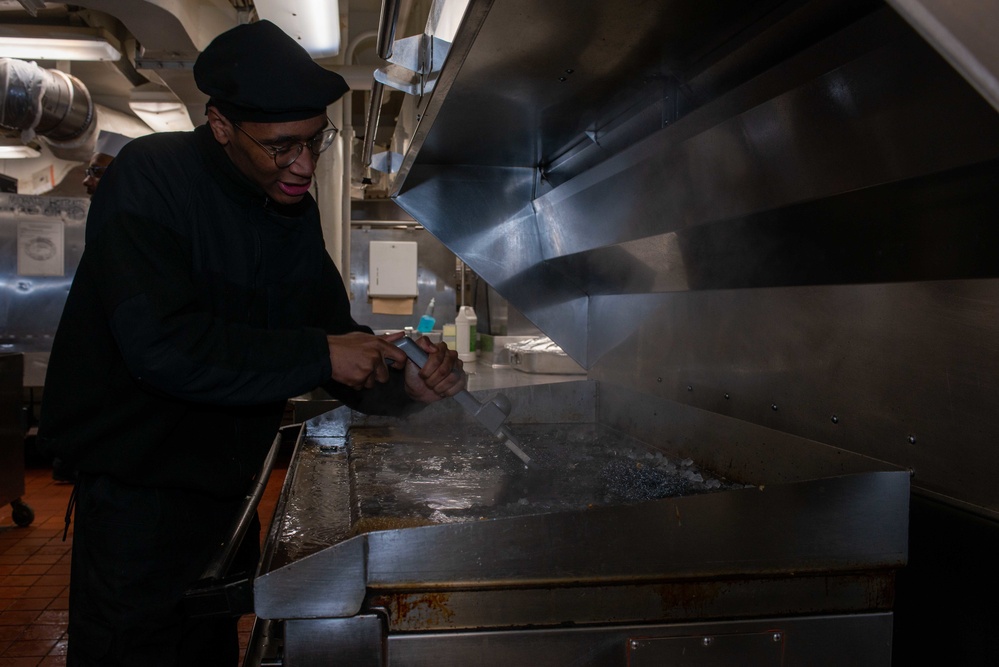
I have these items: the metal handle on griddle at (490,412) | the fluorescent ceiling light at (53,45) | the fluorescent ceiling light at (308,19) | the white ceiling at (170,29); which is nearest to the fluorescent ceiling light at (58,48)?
the fluorescent ceiling light at (53,45)

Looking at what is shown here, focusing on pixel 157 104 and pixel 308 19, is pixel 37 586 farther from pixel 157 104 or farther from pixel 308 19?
pixel 157 104

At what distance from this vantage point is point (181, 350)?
1.09m

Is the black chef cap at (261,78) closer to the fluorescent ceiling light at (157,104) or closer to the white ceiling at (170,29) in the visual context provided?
the white ceiling at (170,29)

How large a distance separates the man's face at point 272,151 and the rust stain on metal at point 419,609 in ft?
2.75

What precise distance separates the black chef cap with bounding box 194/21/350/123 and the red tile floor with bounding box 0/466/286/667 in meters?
2.14

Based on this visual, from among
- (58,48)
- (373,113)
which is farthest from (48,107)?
(373,113)

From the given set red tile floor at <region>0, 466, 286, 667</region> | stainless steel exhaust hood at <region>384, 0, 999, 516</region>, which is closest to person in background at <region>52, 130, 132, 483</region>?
stainless steel exhaust hood at <region>384, 0, 999, 516</region>

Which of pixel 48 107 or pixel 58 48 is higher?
pixel 58 48

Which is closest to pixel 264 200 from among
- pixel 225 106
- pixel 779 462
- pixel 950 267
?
pixel 225 106

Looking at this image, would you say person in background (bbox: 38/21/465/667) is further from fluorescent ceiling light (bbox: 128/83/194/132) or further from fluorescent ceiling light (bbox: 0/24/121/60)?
fluorescent ceiling light (bbox: 128/83/194/132)

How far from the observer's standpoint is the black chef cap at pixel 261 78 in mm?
1176

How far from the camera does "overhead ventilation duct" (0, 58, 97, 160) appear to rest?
414 centimetres

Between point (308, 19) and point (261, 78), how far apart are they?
5.69 ft

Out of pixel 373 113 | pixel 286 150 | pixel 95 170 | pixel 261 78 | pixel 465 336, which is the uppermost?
pixel 95 170
